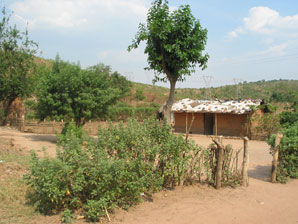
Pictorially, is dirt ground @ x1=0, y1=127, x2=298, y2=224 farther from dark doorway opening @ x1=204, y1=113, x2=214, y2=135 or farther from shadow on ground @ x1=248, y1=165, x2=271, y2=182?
dark doorway opening @ x1=204, y1=113, x2=214, y2=135

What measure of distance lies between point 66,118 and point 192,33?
767 cm

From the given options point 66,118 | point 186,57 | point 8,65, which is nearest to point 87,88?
point 66,118

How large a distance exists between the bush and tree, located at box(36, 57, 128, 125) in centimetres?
808

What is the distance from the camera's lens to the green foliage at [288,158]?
7.24 m

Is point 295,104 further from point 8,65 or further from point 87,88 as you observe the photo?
point 8,65

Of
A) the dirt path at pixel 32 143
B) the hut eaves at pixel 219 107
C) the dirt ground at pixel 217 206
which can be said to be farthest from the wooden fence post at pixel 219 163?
the hut eaves at pixel 219 107

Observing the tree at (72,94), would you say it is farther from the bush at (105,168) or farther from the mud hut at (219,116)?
the bush at (105,168)

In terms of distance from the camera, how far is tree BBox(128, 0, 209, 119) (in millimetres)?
11328

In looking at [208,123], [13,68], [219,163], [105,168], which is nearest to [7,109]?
[13,68]

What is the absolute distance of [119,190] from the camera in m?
4.66

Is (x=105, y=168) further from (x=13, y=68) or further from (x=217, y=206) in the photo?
(x=13, y=68)

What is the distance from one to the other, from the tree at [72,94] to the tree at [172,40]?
9.79 feet

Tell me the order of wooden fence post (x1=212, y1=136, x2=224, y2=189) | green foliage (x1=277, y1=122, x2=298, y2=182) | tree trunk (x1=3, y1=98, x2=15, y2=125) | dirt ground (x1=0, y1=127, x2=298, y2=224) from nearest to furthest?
dirt ground (x1=0, y1=127, x2=298, y2=224)
wooden fence post (x1=212, y1=136, x2=224, y2=189)
green foliage (x1=277, y1=122, x2=298, y2=182)
tree trunk (x1=3, y1=98, x2=15, y2=125)

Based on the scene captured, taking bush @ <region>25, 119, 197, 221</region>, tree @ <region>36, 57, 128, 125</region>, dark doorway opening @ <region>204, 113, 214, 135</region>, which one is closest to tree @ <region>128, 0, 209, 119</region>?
tree @ <region>36, 57, 128, 125</region>
